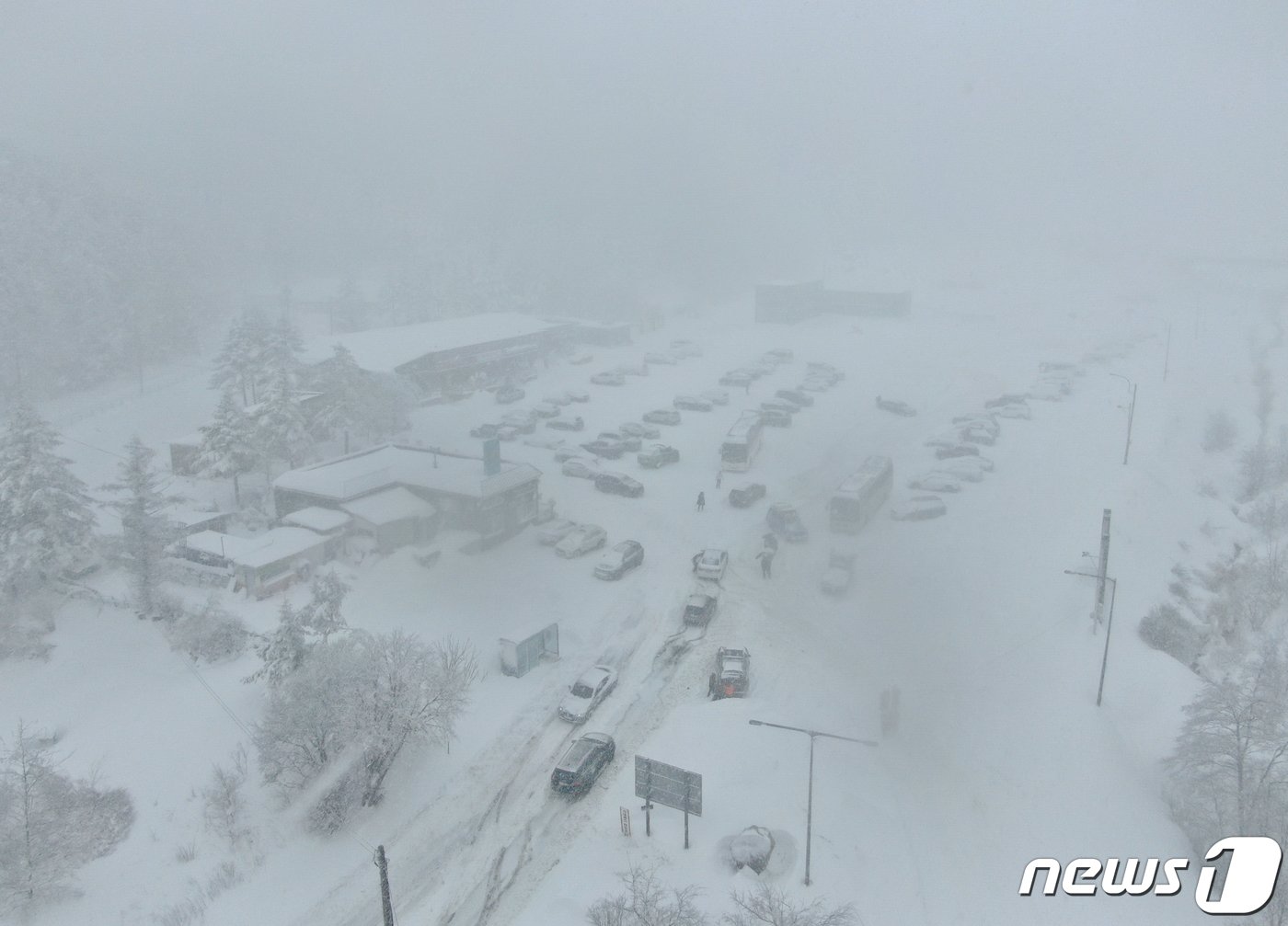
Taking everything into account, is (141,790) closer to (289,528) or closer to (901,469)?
(289,528)

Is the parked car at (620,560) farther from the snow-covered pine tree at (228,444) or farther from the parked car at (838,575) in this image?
the snow-covered pine tree at (228,444)

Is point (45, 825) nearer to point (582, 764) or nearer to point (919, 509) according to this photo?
point (582, 764)

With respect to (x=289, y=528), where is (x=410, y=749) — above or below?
below

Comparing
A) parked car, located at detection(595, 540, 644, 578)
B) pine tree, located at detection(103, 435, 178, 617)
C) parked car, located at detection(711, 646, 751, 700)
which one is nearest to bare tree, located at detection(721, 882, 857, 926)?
parked car, located at detection(711, 646, 751, 700)

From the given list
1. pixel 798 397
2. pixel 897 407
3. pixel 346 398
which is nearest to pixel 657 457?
pixel 798 397

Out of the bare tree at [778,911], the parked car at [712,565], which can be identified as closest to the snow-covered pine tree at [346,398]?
the parked car at [712,565]

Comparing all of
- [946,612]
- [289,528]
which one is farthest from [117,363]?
[946,612]

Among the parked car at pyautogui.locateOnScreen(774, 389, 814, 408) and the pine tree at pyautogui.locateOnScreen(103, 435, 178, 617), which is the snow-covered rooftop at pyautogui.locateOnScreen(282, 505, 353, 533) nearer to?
the pine tree at pyautogui.locateOnScreen(103, 435, 178, 617)
